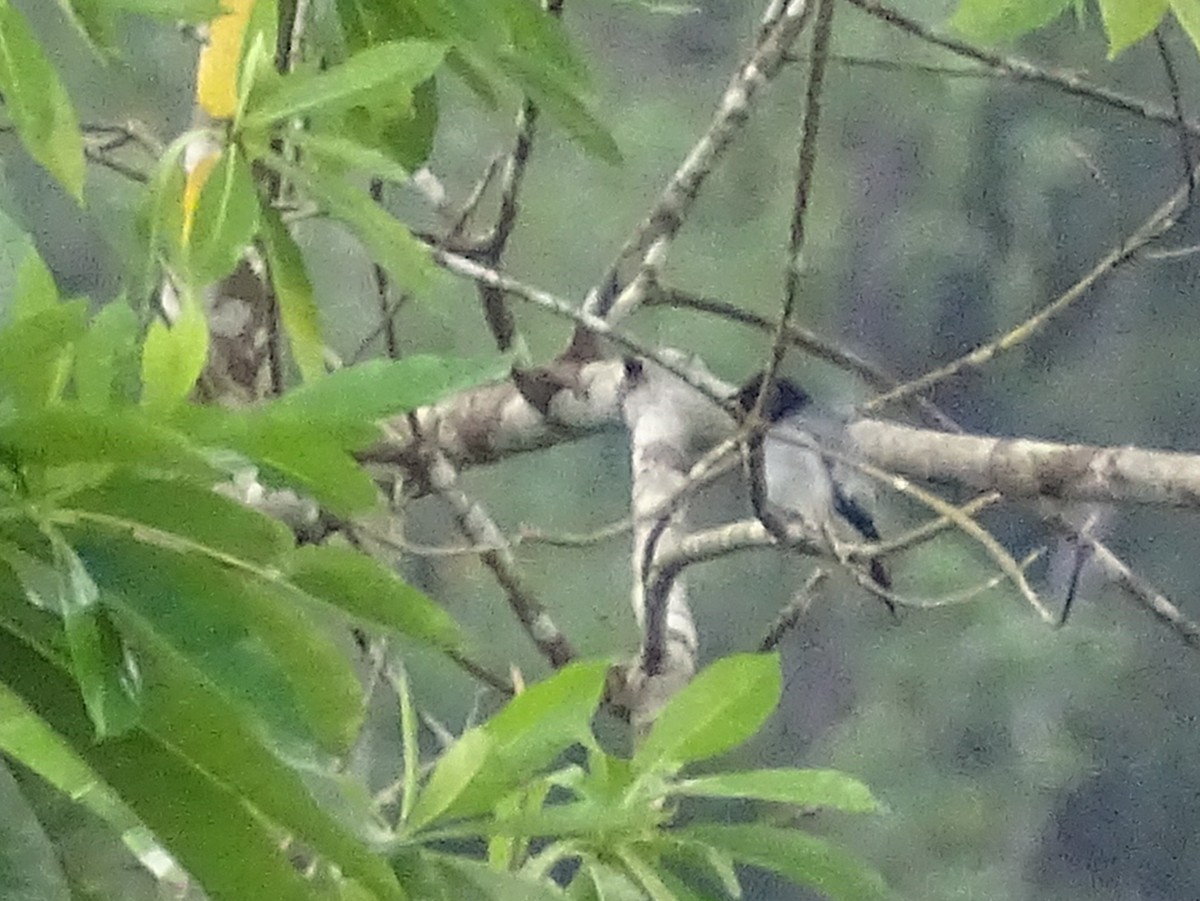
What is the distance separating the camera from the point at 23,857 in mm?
196

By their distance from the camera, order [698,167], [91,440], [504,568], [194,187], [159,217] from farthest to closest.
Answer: [504,568] < [698,167] < [194,187] < [159,217] < [91,440]

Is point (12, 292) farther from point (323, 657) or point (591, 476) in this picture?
point (591, 476)

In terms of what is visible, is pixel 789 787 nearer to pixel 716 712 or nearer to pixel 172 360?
pixel 716 712

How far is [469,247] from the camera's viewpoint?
663 millimetres

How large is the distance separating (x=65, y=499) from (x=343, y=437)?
0.14ft

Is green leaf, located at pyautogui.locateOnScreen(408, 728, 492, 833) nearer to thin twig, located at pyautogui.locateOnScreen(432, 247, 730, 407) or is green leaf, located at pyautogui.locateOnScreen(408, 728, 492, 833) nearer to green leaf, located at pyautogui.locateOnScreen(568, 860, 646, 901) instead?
green leaf, located at pyautogui.locateOnScreen(568, 860, 646, 901)

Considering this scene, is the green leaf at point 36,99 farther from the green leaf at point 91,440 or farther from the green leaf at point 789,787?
the green leaf at point 789,787

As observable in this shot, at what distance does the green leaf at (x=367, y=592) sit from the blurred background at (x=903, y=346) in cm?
48

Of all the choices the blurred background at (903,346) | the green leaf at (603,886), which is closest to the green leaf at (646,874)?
the green leaf at (603,886)

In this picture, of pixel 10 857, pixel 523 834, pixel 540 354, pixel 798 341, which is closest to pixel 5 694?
pixel 10 857

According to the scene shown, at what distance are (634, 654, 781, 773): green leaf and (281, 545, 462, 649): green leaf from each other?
0.18 metres

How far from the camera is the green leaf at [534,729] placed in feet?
1.03

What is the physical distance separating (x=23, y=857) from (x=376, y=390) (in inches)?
3.4

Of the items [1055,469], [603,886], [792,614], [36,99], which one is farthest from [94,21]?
[792,614]
